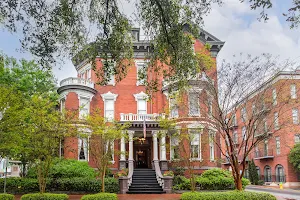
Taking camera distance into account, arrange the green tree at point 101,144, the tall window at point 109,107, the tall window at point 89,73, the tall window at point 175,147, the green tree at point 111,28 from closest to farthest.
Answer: the green tree at point 111,28 → the green tree at point 101,144 → the tall window at point 175,147 → the tall window at point 109,107 → the tall window at point 89,73

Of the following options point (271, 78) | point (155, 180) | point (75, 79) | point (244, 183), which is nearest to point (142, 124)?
point (155, 180)

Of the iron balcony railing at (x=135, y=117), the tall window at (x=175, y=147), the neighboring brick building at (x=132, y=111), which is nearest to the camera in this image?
the tall window at (x=175, y=147)

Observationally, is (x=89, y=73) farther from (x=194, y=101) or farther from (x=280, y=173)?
(x=280, y=173)

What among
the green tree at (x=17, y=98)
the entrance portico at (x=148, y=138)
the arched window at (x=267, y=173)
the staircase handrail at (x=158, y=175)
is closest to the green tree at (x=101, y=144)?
→ the green tree at (x=17, y=98)

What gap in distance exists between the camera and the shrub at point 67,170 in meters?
22.5

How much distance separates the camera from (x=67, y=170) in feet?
74.2

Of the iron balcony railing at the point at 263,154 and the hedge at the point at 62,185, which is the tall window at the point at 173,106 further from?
the iron balcony railing at the point at 263,154

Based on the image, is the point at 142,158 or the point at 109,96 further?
the point at 142,158

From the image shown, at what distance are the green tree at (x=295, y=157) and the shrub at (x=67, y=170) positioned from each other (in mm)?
21841

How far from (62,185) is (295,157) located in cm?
2461

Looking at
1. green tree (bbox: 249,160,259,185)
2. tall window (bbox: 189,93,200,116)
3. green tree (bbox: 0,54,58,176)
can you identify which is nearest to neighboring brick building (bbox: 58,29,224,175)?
green tree (bbox: 0,54,58,176)

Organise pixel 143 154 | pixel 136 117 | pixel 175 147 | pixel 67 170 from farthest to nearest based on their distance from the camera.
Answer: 1. pixel 143 154
2. pixel 136 117
3. pixel 67 170
4. pixel 175 147

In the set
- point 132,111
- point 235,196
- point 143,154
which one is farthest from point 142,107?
point 235,196

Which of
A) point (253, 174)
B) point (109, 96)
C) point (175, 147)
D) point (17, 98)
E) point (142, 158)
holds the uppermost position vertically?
point (109, 96)
